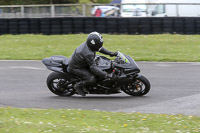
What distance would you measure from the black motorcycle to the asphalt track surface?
20cm

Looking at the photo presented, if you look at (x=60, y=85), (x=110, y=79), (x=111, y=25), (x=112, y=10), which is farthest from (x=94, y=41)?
(x=112, y=10)

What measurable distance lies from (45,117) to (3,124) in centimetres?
101

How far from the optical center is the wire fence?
1941 cm

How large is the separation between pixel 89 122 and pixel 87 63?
228cm

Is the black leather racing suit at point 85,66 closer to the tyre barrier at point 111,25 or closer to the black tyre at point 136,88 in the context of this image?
the black tyre at point 136,88

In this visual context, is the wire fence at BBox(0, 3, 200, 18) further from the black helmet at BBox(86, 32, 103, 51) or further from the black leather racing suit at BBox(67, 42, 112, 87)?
the black helmet at BBox(86, 32, 103, 51)

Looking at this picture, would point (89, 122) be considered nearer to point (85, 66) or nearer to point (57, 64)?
point (85, 66)

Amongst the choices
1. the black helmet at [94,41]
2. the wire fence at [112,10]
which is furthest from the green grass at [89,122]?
the wire fence at [112,10]

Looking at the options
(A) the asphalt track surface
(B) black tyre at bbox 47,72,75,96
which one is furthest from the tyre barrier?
(B) black tyre at bbox 47,72,75,96

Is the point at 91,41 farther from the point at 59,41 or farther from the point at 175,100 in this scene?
the point at 59,41

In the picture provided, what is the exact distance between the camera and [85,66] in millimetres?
9148

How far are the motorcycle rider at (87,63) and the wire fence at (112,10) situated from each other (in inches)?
411

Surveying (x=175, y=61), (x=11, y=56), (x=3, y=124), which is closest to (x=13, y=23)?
(x=11, y=56)

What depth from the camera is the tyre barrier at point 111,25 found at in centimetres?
1870
